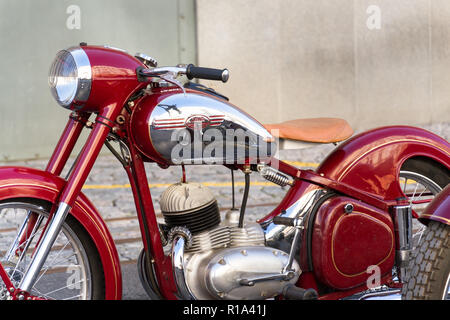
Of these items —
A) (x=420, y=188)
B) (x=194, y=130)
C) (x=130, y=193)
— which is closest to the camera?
(x=194, y=130)

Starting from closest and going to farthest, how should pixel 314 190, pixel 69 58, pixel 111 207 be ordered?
pixel 69 58
pixel 314 190
pixel 111 207

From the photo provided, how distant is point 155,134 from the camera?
288cm

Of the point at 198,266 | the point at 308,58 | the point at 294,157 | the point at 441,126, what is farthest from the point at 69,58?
the point at 441,126

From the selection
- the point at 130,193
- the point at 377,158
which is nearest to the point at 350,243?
the point at 377,158

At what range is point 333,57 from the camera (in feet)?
31.6

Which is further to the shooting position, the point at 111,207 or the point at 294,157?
the point at 294,157

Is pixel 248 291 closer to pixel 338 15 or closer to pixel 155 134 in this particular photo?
pixel 155 134

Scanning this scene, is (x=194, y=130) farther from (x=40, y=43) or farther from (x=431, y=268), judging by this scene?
(x=40, y=43)

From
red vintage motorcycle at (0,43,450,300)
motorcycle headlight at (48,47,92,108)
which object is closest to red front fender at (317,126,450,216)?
red vintage motorcycle at (0,43,450,300)

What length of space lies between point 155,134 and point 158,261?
1.79ft

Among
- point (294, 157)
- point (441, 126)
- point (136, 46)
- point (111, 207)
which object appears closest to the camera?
point (111, 207)

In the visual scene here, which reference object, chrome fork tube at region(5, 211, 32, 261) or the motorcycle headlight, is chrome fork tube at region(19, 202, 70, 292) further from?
the motorcycle headlight

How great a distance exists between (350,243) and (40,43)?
5789 mm

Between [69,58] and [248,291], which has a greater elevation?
[69,58]
